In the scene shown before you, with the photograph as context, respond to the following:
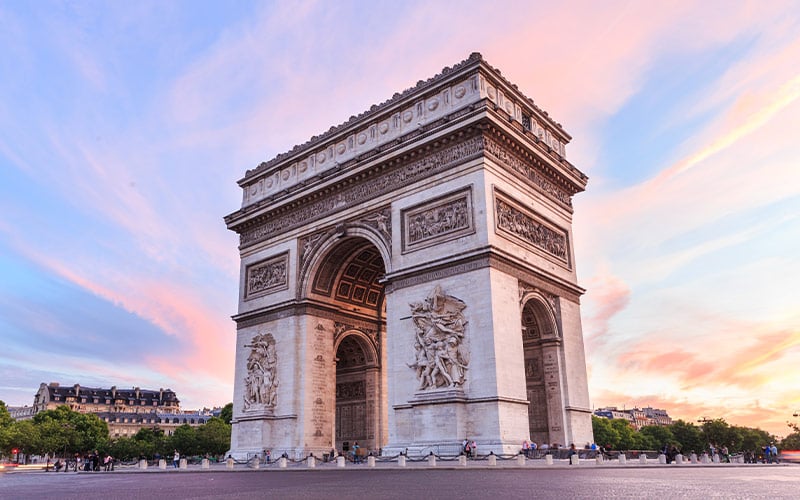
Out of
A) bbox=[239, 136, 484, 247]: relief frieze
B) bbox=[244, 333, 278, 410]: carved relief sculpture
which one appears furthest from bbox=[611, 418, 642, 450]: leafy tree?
bbox=[239, 136, 484, 247]: relief frieze

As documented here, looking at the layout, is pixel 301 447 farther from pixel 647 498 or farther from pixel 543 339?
pixel 647 498

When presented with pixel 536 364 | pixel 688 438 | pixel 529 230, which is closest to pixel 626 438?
pixel 688 438

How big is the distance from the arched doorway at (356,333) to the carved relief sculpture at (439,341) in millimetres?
6251

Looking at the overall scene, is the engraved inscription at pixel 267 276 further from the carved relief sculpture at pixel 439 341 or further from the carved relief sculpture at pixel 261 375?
the carved relief sculpture at pixel 439 341

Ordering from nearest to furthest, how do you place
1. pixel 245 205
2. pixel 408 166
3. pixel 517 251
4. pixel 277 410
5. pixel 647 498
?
1. pixel 647 498
2. pixel 517 251
3. pixel 408 166
4. pixel 277 410
5. pixel 245 205

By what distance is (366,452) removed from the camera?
29.1 metres

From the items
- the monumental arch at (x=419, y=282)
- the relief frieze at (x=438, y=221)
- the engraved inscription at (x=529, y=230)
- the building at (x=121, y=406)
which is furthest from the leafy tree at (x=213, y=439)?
the engraved inscription at (x=529, y=230)

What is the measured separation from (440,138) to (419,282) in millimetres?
5412

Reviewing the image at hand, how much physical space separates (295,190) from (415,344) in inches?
413

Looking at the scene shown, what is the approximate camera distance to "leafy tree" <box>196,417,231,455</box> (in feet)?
217

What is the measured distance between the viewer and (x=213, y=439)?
66125 mm

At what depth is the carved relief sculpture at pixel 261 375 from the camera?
28.0 metres

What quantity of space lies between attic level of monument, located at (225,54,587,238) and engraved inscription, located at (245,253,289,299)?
2.52 metres

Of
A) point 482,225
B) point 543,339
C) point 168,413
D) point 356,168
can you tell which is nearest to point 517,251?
point 482,225
